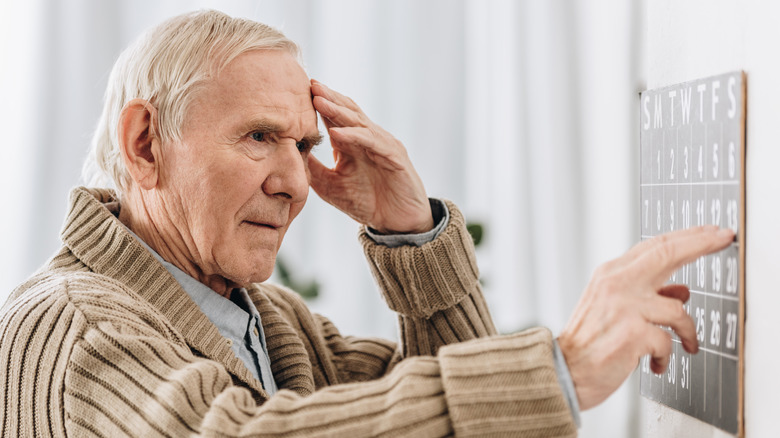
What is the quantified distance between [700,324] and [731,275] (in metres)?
0.10

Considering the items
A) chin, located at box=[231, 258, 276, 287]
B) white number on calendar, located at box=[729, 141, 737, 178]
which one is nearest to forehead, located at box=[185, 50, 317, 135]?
chin, located at box=[231, 258, 276, 287]

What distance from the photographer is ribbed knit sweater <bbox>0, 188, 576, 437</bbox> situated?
0.75 meters

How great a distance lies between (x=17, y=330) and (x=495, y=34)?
187 centimetres

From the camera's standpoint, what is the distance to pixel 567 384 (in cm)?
78

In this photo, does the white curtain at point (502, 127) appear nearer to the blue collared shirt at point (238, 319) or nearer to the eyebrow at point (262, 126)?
the blue collared shirt at point (238, 319)

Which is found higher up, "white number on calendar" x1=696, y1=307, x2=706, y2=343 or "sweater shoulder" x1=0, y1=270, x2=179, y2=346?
"sweater shoulder" x1=0, y1=270, x2=179, y2=346

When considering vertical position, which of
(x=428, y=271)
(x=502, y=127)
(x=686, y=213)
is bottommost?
(x=428, y=271)

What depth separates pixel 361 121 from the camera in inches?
53.7

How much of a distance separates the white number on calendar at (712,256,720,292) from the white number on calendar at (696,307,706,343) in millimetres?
45

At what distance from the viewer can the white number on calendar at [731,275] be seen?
2.71ft

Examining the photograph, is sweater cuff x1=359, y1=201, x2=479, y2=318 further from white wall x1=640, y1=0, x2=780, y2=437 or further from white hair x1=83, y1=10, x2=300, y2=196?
white wall x1=640, y1=0, x2=780, y2=437

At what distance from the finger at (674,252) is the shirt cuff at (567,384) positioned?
13 cm

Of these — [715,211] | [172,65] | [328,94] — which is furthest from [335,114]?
[715,211]

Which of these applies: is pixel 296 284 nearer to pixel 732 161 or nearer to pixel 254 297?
pixel 254 297
